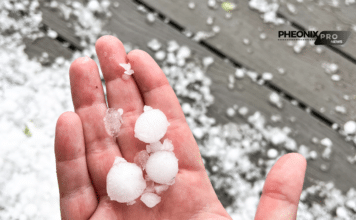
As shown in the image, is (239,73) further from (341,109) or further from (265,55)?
(341,109)

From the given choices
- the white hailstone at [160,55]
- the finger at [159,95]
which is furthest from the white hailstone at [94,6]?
the finger at [159,95]

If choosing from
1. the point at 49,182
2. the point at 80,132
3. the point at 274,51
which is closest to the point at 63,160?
the point at 80,132

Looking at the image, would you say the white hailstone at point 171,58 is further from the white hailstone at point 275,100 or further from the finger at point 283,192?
the finger at point 283,192

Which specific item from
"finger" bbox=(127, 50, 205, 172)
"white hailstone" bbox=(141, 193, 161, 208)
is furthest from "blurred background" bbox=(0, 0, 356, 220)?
"white hailstone" bbox=(141, 193, 161, 208)

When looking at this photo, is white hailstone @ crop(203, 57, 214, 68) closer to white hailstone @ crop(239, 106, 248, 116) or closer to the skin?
white hailstone @ crop(239, 106, 248, 116)

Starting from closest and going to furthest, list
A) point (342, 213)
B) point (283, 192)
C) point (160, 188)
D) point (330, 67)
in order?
point (283, 192) → point (160, 188) → point (342, 213) → point (330, 67)

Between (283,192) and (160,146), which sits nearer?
(283,192)

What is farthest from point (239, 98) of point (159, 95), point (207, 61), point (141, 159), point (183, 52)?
point (141, 159)
